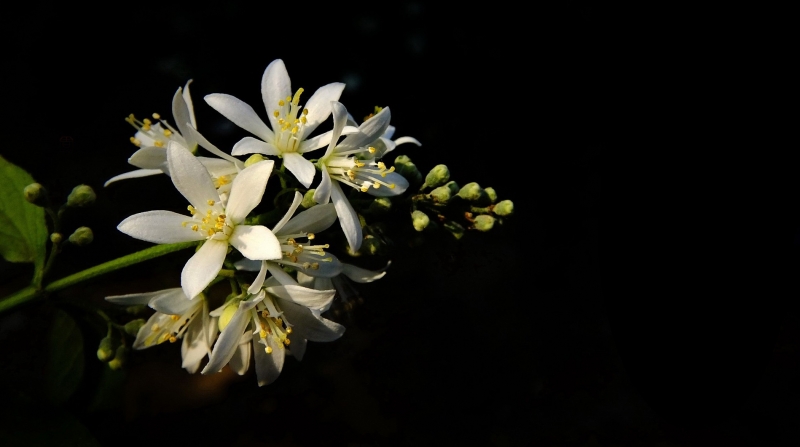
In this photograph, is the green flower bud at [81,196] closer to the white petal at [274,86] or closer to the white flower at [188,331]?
the white flower at [188,331]

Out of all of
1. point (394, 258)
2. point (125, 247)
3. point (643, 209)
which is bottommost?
point (394, 258)

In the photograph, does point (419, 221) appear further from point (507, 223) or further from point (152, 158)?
point (507, 223)

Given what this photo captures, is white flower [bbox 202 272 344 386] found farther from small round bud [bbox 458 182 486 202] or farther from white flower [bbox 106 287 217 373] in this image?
small round bud [bbox 458 182 486 202]

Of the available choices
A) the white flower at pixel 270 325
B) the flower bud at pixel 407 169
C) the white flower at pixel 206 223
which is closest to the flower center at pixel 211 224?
the white flower at pixel 206 223

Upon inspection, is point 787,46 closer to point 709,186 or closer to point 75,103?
point 709,186

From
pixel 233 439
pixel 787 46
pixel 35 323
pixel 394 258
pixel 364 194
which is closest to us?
pixel 364 194

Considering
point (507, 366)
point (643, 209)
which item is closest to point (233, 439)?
point (507, 366)
